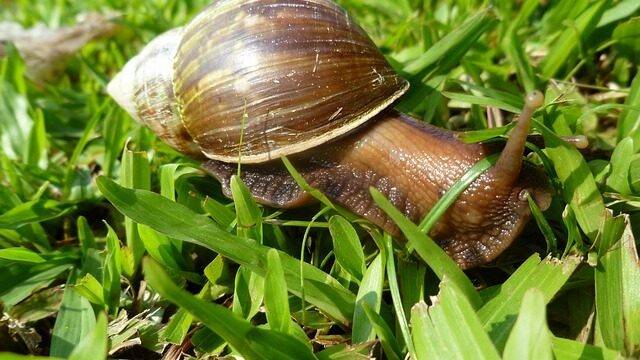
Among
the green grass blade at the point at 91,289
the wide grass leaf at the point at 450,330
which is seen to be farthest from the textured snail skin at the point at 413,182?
the green grass blade at the point at 91,289

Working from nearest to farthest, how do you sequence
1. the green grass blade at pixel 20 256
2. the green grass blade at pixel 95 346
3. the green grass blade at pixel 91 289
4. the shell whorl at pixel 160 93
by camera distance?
the green grass blade at pixel 95 346 < the green grass blade at pixel 91 289 < the green grass blade at pixel 20 256 < the shell whorl at pixel 160 93

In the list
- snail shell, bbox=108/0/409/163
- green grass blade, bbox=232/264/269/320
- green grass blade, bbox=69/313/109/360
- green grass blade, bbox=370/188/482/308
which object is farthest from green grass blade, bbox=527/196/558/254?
green grass blade, bbox=69/313/109/360

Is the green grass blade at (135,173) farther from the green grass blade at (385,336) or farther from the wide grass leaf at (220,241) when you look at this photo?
the green grass blade at (385,336)

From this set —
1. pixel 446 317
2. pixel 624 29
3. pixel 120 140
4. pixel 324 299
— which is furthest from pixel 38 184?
pixel 624 29

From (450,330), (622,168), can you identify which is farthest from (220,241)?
(622,168)

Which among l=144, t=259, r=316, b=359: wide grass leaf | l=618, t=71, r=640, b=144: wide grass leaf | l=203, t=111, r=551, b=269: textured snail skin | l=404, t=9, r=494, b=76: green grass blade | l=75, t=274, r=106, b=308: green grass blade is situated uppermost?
l=404, t=9, r=494, b=76: green grass blade

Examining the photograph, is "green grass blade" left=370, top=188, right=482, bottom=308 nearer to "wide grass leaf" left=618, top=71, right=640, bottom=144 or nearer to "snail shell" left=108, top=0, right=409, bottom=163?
"snail shell" left=108, top=0, right=409, bottom=163

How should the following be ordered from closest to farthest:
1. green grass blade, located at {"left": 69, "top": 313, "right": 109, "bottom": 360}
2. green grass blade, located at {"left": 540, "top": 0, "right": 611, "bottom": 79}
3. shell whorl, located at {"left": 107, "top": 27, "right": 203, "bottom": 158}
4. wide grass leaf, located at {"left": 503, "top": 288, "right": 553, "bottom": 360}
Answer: wide grass leaf, located at {"left": 503, "top": 288, "right": 553, "bottom": 360}, green grass blade, located at {"left": 69, "top": 313, "right": 109, "bottom": 360}, shell whorl, located at {"left": 107, "top": 27, "right": 203, "bottom": 158}, green grass blade, located at {"left": 540, "top": 0, "right": 611, "bottom": 79}

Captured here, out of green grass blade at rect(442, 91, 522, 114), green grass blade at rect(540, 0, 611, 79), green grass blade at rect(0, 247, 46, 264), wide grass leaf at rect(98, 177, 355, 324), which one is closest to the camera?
wide grass leaf at rect(98, 177, 355, 324)
